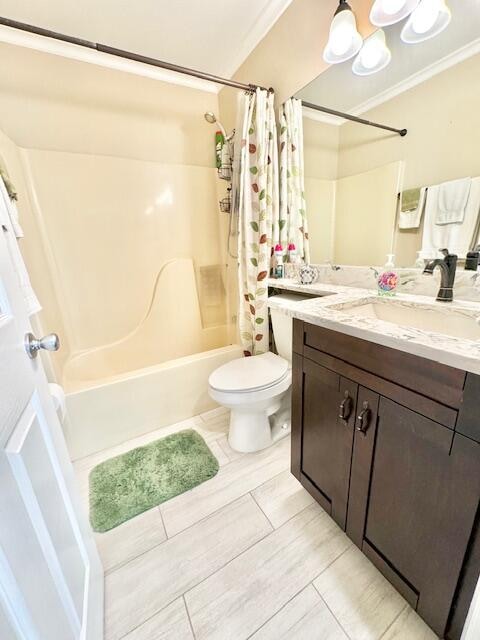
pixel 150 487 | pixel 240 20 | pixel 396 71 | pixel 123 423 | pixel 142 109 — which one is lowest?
pixel 150 487

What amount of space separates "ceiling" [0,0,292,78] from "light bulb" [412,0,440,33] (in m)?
0.68

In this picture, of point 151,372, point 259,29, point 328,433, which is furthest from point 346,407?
point 259,29

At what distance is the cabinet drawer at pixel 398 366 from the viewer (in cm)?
57

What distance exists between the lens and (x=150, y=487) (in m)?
1.27

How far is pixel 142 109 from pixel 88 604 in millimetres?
2560

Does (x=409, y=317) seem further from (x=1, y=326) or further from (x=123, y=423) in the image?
(x=123, y=423)

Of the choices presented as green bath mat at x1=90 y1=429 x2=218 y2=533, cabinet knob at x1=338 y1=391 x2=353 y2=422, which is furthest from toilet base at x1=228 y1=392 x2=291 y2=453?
cabinet knob at x1=338 y1=391 x2=353 y2=422

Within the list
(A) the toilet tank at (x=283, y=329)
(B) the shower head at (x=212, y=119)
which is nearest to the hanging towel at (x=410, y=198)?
(A) the toilet tank at (x=283, y=329)

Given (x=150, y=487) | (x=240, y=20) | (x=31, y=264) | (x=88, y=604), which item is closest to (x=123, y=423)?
(x=150, y=487)

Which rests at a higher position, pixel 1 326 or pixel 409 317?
pixel 1 326

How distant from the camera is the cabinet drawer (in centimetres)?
57

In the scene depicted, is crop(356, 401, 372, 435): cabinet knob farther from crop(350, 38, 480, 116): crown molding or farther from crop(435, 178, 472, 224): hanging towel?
crop(350, 38, 480, 116): crown molding

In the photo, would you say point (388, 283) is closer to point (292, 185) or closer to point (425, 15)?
point (292, 185)

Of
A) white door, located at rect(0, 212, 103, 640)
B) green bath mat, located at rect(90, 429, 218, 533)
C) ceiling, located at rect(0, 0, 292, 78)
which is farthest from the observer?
ceiling, located at rect(0, 0, 292, 78)
